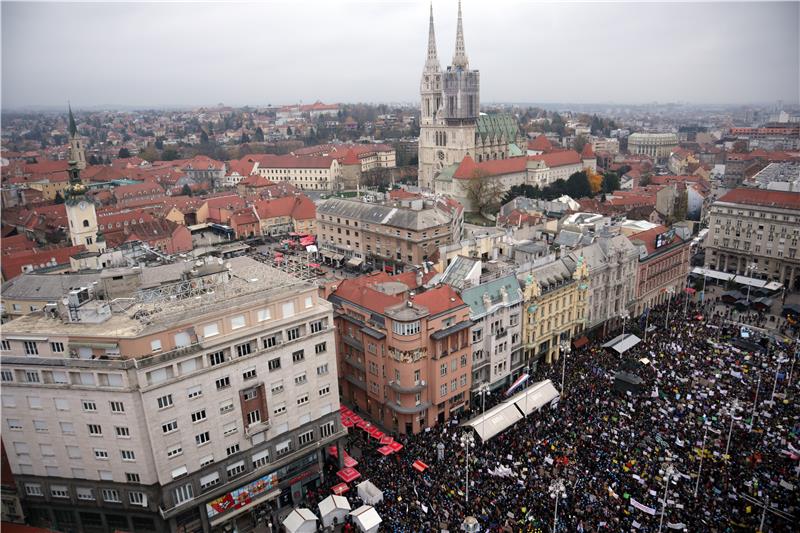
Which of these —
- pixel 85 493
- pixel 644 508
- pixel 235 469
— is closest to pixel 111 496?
pixel 85 493

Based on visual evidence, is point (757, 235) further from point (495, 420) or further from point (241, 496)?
point (241, 496)

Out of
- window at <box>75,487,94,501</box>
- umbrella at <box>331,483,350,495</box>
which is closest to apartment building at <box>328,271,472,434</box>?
umbrella at <box>331,483,350,495</box>

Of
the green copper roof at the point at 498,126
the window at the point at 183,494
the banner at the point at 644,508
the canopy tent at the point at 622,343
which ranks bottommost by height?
the banner at the point at 644,508

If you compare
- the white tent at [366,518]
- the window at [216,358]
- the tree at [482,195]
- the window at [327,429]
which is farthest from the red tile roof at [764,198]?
the window at [216,358]

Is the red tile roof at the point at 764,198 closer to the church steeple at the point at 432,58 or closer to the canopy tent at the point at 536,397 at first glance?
the canopy tent at the point at 536,397

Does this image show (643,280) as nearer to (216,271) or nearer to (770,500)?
(770,500)

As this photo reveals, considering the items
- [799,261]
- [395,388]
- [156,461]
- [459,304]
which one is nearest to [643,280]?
[799,261]
